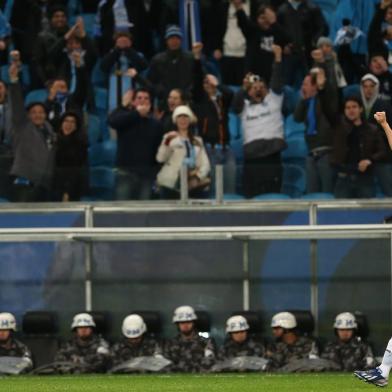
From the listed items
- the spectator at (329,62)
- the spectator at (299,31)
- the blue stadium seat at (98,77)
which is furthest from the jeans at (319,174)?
the blue stadium seat at (98,77)

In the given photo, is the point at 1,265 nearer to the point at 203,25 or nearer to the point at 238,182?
the point at 238,182

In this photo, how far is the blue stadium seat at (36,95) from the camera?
23672 mm

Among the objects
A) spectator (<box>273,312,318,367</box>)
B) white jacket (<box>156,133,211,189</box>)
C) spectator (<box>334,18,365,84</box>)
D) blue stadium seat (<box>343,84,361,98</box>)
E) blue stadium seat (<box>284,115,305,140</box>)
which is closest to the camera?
spectator (<box>273,312,318,367</box>)

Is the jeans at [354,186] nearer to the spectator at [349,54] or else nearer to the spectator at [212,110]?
the spectator at [212,110]

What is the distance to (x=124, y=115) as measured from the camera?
21766mm

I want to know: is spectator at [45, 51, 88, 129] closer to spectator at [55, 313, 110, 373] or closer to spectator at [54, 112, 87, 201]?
spectator at [54, 112, 87, 201]

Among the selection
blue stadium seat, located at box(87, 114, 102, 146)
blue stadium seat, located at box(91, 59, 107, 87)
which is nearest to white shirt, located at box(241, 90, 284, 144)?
blue stadium seat, located at box(87, 114, 102, 146)

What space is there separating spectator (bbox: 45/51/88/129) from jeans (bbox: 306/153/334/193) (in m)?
A: 3.95

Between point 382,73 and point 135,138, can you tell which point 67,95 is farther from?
point 382,73

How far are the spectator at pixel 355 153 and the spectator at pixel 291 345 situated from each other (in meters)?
2.03

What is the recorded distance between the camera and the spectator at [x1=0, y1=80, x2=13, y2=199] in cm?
1998

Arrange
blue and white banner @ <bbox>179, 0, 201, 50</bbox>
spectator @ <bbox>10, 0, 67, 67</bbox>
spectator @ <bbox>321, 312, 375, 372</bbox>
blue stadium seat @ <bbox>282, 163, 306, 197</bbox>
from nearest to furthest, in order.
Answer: spectator @ <bbox>321, 312, 375, 372</bbox> → blue stadium seat @ <bbox>282, 163, 306, 197</bbox> → blue and white banner @ <bbox>179, 0, 201, 50</bbox> → spectator @ <bbox>10, 0, 67, 67</bbox>

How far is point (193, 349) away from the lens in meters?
19.3

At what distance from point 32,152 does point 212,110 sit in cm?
310
